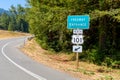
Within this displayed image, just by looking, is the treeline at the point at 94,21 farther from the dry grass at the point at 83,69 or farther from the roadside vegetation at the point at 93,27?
the dry grass at the point at 83,69

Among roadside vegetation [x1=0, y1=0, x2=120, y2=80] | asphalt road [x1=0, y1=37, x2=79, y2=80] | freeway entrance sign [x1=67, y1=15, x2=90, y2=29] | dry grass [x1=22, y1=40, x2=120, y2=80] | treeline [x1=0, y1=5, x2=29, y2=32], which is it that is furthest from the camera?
treeline [x1=0, y1=5, x2=29, y2=32]

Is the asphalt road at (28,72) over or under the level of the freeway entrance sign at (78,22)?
under

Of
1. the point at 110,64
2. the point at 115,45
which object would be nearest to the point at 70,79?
the point at 110,64

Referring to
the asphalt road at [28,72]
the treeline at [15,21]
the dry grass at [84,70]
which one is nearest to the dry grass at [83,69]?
the dry grass at [84,70]

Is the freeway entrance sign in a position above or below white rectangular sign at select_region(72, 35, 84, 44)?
above

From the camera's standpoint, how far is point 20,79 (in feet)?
42.0

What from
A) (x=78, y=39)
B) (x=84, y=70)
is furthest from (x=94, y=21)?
(x=84, y=70)

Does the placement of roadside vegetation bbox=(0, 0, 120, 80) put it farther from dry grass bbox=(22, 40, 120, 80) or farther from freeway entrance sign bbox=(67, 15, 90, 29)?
freeway entrance sign bbox=(67, 15, 90, 29)

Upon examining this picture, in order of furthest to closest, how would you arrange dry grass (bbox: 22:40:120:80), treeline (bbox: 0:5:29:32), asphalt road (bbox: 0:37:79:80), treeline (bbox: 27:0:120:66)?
treeline (bbox: 0:5:29:32) → treeline (bbox: 27:0:120:66) → dry grass (bbox: 22:40:120:80) → asphalt road (bbox: 0:37:79:80)

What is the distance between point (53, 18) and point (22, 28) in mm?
151143

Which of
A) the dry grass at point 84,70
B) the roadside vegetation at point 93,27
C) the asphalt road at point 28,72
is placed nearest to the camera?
the asphalt road at point 28,72

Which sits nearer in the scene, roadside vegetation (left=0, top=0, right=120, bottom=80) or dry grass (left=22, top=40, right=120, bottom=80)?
dry grass (left=22, top=40, right=120, bottom=80)

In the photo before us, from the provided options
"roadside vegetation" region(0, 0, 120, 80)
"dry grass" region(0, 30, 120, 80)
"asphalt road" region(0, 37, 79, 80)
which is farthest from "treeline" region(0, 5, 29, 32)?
"asphalt road" region(0, 37, 79, 80)

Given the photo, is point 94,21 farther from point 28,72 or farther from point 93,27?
point 28,72
